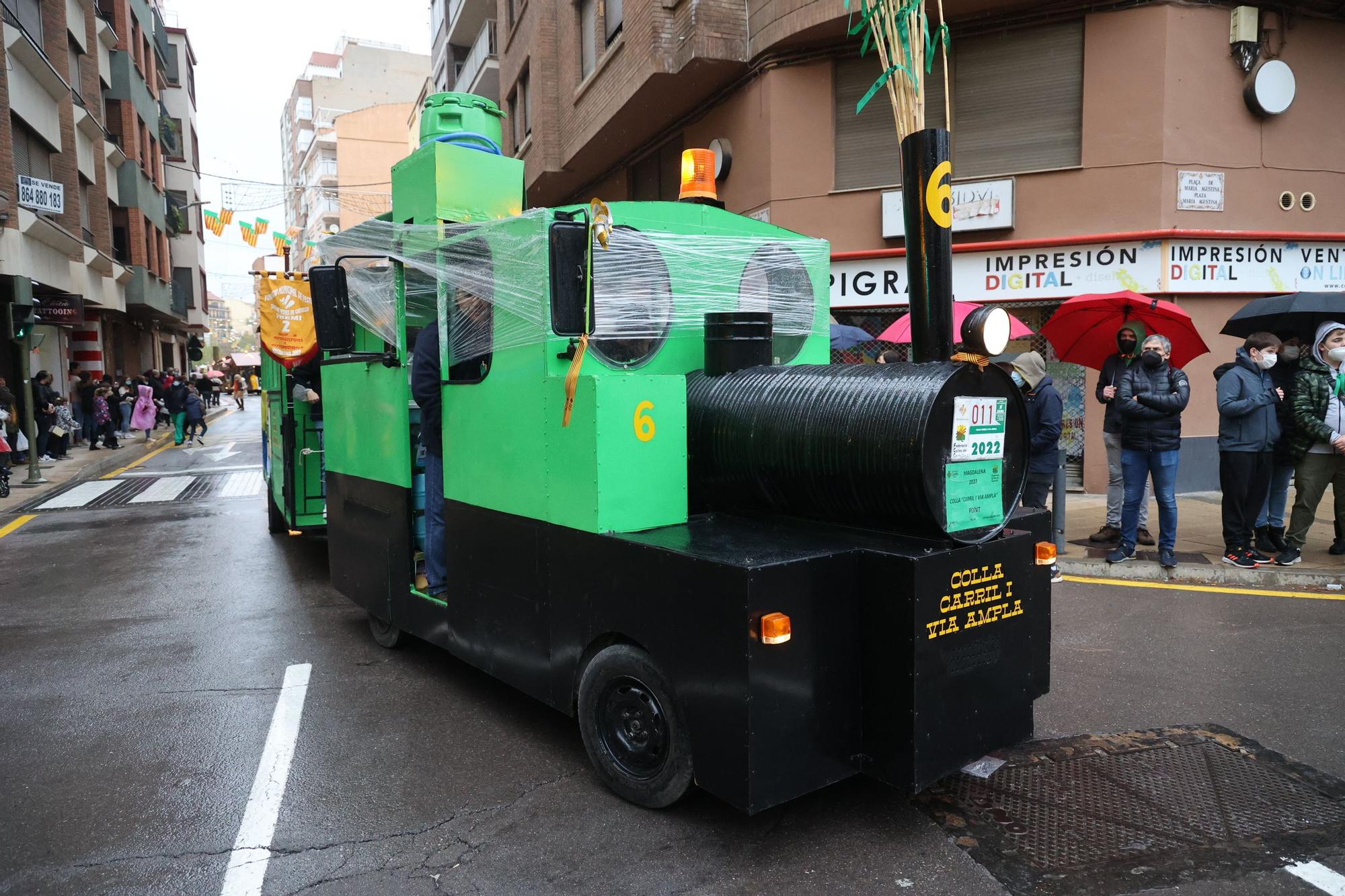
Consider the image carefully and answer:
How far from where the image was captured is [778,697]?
9.96 feet

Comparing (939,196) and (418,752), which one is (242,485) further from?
(939,196)

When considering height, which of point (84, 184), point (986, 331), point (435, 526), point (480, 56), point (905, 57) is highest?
point (480, 56)

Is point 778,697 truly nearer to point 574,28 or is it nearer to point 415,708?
point 415,708

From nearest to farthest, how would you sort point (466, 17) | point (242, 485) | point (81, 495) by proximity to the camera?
point (81, 495), point (242, 485), point (466, 17)

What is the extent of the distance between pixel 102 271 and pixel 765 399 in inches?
1088

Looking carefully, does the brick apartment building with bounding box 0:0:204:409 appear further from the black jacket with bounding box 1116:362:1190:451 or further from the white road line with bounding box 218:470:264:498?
the black jacket with bounding box 1116:362:1190:451

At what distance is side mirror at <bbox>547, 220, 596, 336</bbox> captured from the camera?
11.0 feet

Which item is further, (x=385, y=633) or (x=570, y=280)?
(x=385, y=633)

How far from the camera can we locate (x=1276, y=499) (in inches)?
308

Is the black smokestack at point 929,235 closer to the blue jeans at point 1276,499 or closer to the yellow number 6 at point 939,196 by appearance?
the yellow number 6 at point 939,196

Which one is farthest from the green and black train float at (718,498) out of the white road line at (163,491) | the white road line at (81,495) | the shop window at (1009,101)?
the white road line at (81,495)

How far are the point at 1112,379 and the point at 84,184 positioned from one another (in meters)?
27.4

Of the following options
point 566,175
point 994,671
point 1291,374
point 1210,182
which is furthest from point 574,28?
point 994,671

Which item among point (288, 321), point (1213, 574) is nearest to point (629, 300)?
point (288, 321)
